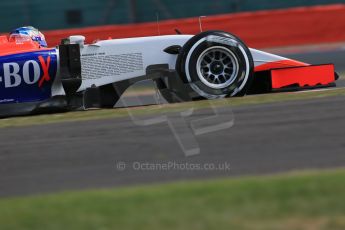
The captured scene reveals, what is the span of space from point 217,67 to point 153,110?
1.03 m

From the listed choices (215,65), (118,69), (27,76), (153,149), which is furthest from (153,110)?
(153,149)

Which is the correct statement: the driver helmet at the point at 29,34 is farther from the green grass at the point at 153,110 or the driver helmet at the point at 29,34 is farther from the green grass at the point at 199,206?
the green grass at the point at 199,206

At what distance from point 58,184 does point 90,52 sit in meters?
3.35

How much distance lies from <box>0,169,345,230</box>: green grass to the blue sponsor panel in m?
3.45

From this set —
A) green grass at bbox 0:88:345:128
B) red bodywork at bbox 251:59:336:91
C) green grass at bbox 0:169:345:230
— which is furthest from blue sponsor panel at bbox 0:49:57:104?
green grass at bbox 0:169:345:230

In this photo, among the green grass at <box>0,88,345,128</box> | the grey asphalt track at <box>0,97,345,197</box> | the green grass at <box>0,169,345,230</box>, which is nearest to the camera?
the green grass at <box>0,169,345,230</box>

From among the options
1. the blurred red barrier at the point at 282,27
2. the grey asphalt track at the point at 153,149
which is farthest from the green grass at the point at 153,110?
the blurred red barrier at the point at 282,27

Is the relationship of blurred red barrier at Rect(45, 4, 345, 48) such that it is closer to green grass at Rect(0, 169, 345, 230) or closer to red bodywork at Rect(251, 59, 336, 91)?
red bodywork at Rect(251, 59, 336, 91)

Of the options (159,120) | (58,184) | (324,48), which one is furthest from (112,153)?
(324,48)

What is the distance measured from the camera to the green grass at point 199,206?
12.5ft

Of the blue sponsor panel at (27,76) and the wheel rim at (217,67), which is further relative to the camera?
the wheel rim at (217,67)

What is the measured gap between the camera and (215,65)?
314 inches

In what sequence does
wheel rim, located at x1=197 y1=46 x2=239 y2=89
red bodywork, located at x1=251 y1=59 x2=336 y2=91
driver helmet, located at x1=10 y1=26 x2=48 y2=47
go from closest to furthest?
wheel rim, located at x1=197 y1=46 x2=239 y2=89 → red bodywork, located at x1=251 y1=59 x2=336 y2=91 → driver helmet, located at x1=10 y1=26 x2=48 y2=47

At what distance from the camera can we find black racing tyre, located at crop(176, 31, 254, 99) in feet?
25.8
